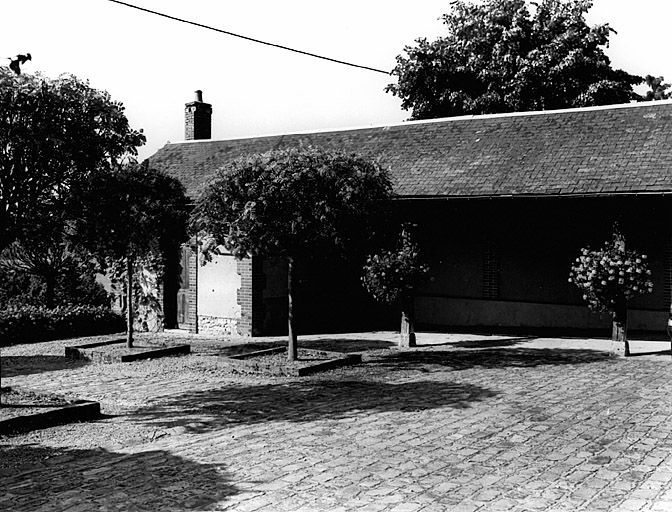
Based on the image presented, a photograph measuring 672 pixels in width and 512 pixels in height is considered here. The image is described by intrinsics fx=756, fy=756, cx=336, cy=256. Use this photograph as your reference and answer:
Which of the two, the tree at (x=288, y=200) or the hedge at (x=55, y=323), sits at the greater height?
the tree at (x=288, y=200)

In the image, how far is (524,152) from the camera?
18.3 metres

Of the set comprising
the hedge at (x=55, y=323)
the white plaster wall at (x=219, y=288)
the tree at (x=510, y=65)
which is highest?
the tree at (x=510, y=65)

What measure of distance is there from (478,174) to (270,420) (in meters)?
9.71

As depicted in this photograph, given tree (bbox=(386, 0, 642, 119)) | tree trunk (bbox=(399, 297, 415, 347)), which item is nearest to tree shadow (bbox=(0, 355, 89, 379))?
tree trunk (bbox=(399, 297, 415, 347))

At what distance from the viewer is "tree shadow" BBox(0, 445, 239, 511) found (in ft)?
22.4

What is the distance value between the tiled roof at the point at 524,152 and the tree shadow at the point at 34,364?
4.50 metres

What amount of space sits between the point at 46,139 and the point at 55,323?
36.2ft

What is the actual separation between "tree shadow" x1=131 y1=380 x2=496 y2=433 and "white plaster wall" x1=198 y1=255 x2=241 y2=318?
6926 mm

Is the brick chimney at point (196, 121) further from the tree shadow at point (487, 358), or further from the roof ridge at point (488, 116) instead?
the tree shadow at point (487, 358)

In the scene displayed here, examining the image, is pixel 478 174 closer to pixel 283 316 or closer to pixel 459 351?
pixel 459 351

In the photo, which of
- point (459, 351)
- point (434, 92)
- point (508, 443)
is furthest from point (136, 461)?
point (434, 92)

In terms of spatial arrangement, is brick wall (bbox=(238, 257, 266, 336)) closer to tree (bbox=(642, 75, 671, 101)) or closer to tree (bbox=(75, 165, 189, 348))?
tree (bbox=(75, 165, 189, 348))

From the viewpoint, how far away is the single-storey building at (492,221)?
16.5 metres

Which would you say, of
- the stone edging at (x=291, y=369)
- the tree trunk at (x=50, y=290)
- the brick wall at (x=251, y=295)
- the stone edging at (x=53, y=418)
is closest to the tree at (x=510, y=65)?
the brick wall at (x=251, y=295)
